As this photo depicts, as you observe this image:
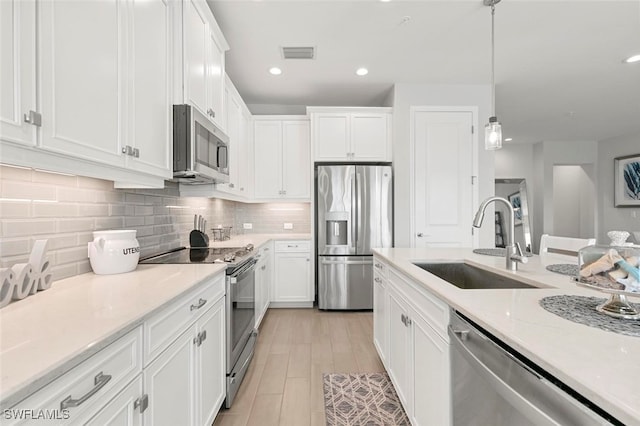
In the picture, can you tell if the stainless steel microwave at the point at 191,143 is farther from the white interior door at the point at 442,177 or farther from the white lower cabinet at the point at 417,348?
the white interior door at the point at 442,177

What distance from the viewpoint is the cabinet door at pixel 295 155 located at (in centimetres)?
404

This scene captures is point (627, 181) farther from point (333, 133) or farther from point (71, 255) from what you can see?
point (71, 255)

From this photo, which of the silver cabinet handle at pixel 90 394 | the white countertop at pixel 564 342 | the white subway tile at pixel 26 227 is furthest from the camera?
Answer: the white subway tile at pixel 26 227

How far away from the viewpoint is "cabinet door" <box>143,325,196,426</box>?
1.01 metres

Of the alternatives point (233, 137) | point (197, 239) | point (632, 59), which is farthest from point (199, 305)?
point (632, 59)

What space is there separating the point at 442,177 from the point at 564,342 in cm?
323

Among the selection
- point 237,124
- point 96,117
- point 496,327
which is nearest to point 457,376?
point 496,327

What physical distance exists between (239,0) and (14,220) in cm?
204

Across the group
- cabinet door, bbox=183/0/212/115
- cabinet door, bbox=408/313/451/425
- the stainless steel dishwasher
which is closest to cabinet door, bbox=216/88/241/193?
cabinet door, bbox=183/0/212/115

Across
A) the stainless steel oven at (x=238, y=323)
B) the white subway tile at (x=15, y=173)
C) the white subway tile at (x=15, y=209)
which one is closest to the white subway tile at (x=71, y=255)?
the white subway tile at (x=15, y=209)

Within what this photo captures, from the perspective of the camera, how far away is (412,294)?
1.54 metres

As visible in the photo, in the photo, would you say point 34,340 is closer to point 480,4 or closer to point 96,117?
point 96,117

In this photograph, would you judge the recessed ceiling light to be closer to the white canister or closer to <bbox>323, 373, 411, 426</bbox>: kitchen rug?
<bbox>323, 373, 411, 426</bbox>: kitchen rug

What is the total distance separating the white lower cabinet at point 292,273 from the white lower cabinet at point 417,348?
5.86ft
